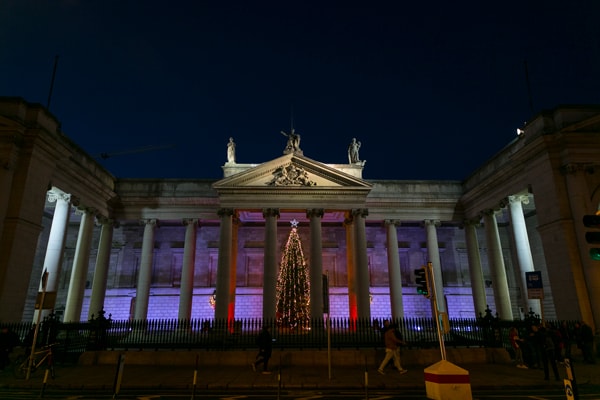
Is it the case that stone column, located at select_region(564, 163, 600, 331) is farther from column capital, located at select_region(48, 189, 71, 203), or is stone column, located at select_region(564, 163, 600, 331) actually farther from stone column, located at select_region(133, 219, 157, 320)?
column capital, located at select_region(48, 189, 71, 203)

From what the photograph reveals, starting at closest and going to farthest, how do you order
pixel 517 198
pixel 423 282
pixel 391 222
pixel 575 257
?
pixel 423 282
pixel 575 257
pixel 517 198
pixel 391 222

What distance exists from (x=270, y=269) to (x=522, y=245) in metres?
16.4

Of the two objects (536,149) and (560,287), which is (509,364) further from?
(536,149)

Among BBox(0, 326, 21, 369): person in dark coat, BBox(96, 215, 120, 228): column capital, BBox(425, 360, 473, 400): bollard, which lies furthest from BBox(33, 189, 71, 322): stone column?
BBox(425, 360, 473, 400): bollard

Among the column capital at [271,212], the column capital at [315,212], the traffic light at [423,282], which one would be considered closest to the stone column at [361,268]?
the column capital at [315,212]

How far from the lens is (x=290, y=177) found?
27.1m

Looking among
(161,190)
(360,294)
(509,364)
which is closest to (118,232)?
(161,190)

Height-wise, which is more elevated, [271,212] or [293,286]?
[271,212]

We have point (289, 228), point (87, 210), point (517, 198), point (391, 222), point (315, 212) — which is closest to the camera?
point (517, 198)

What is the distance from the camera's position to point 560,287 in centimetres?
1906

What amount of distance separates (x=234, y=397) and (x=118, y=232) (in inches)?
1106

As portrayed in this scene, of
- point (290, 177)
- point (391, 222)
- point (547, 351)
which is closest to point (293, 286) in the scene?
point (290, 177)

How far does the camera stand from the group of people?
488 inches

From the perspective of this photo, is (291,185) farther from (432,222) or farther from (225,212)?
(432,222)
